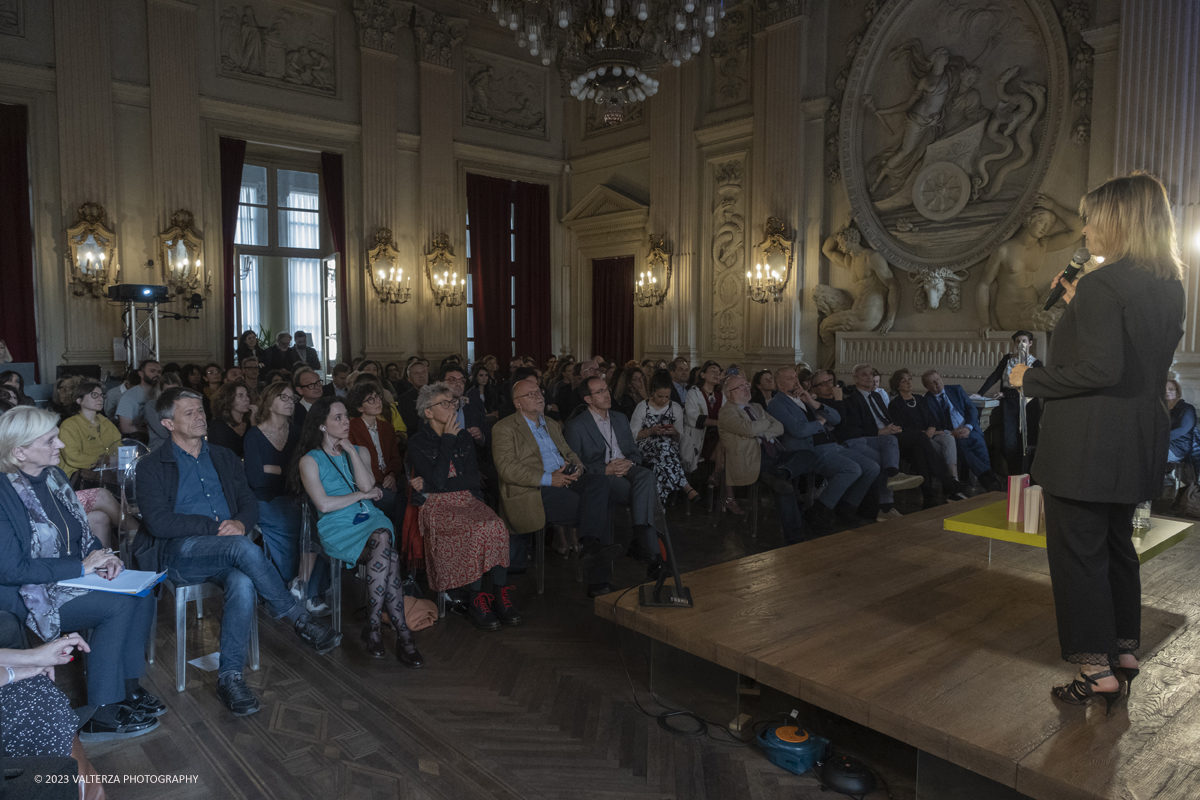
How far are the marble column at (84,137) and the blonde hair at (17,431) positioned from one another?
7.74 m

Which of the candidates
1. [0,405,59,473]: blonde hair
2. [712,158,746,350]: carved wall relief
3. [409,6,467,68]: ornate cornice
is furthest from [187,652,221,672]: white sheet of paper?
[409,6,467,68]: ornate cornice

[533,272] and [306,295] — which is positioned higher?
[533,272]

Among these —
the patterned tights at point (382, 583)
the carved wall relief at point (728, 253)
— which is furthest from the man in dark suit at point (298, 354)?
the patterned tights at point (382, 583)

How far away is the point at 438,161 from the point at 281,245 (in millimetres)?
2994

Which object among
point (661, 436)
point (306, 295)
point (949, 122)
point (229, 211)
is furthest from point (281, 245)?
point (949, 122)

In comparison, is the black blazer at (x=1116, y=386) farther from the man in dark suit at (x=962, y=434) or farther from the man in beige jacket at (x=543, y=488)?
the man in dark suit at (x=962, y=434)

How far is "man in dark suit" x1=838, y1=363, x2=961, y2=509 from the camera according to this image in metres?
5.98

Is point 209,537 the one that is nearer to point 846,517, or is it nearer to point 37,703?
point 37,703

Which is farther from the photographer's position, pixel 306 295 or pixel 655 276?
pixel 306 295

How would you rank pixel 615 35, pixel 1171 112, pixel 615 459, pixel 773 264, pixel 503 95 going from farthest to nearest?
pixel 503 95 < pixel 773 264 < pixel 1171 112 < pixel 615 35 < pixel 615 459

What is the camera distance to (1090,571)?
6.96ft

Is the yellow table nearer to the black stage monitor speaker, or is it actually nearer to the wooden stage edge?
the wooden stage edge

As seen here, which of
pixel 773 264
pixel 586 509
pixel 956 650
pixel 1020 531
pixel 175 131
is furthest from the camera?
pixel 773 264

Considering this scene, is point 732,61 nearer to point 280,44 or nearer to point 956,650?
point 280,44
